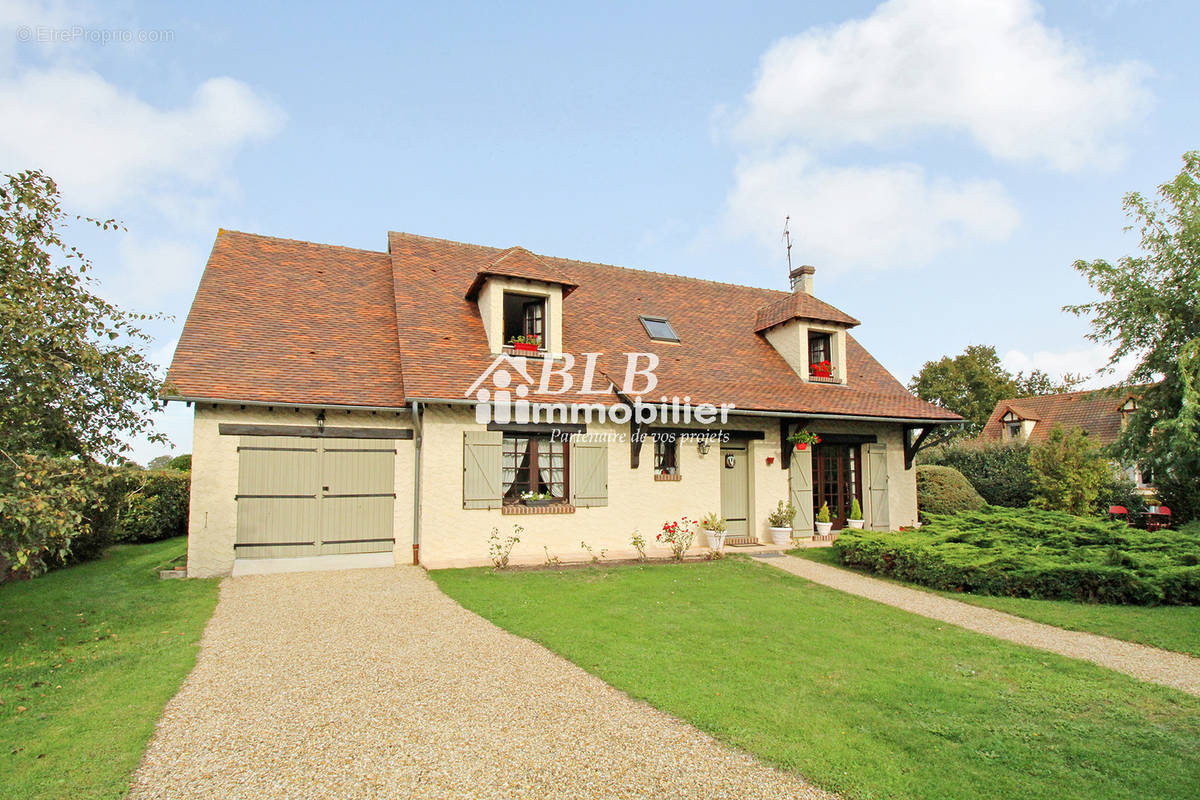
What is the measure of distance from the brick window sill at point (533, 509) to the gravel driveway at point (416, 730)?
15.0ft

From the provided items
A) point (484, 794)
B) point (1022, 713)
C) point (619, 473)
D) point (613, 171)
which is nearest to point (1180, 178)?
point (613, 171)

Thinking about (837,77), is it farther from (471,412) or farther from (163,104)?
(163,104)

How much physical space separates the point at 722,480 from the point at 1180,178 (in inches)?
543

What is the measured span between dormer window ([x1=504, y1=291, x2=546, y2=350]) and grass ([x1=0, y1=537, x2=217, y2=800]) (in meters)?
6.54

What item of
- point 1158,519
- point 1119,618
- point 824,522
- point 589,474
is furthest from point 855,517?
point 1158,519

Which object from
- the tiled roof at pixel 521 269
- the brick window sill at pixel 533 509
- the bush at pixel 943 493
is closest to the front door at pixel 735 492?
the brick window sill at pixel 533 509

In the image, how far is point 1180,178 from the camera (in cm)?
1553

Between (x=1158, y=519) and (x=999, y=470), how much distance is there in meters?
3.92

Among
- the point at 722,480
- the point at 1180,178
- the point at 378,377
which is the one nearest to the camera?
the point at 378,377

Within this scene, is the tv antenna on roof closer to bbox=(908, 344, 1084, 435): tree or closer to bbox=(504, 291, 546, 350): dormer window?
bbox=(504, 291, 546, 350): dormer window

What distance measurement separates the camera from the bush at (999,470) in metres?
18.2

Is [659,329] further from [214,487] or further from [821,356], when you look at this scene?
[214,487]

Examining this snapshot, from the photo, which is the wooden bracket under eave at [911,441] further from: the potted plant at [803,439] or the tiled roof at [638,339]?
the potted plant at [803,439]

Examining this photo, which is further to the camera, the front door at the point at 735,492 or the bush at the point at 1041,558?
the front door at the point at 735,492
